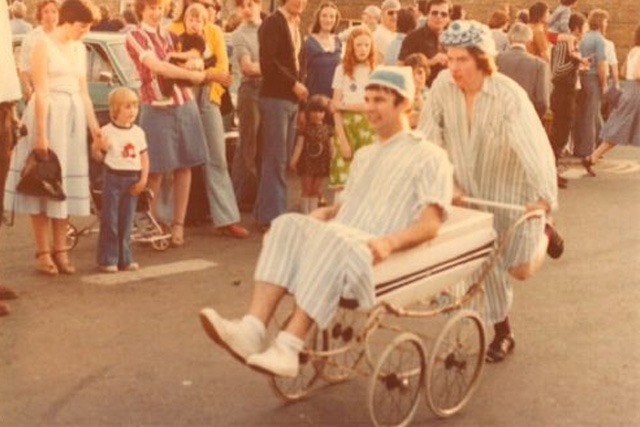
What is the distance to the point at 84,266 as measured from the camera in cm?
957

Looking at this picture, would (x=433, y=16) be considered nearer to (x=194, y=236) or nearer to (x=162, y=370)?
(x=194, y=236)

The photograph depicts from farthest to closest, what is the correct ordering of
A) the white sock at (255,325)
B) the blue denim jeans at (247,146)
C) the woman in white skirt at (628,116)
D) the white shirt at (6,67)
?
1. the woman in white skirt at (628,116)
2. the blue denim jeans at (247,146)
3. the white shirt at (6,67)
4. the white sock at (255,325)

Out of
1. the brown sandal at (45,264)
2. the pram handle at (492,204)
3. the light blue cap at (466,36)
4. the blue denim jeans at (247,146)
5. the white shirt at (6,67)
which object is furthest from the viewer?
the blue denim jeans at (247,146)

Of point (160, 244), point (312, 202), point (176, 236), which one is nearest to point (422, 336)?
point (160, 244)

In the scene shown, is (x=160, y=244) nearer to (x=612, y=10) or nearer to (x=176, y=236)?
(x=176, y=236)

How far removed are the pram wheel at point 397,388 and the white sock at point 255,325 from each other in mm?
524

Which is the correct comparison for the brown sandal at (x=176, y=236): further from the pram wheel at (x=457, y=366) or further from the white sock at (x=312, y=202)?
the pram wheel at (x=457, y=366)

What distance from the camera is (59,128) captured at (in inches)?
360

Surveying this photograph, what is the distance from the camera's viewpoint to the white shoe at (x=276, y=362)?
566 centimetres

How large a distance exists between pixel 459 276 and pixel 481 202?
0.61 metres

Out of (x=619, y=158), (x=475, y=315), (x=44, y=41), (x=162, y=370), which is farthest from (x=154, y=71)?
(x=619, y=158)

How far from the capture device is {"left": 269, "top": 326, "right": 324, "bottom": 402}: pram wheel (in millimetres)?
6504

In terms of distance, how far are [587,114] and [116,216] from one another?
8794 millimetres

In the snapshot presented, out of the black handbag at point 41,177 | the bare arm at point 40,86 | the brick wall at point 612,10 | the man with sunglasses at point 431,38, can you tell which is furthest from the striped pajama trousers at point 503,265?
the brick wall at point 612,10
